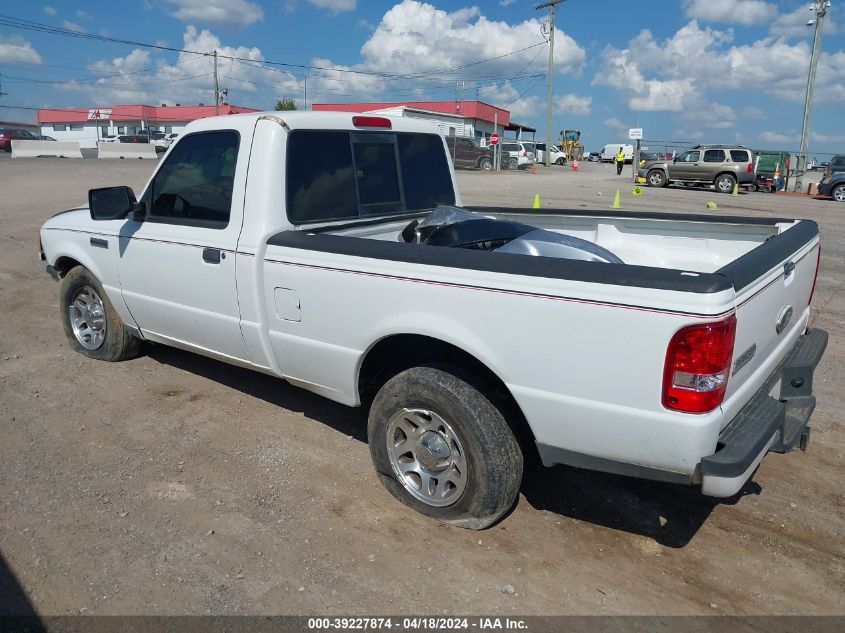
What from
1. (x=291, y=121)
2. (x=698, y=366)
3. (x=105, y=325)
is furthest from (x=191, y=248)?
(x=698, y=366)

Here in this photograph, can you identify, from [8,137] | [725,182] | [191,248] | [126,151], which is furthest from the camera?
[8,137]

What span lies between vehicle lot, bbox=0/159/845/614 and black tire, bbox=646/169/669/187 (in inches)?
1059

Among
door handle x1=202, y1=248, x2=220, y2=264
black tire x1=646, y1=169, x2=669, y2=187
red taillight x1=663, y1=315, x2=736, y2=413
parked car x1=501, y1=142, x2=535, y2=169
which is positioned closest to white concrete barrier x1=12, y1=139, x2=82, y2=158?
parked car x1=501, y1=142, x2=535, y2=169

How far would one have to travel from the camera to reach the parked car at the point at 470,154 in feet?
123

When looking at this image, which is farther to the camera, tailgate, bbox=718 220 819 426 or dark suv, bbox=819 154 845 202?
dark suv, bbox=819 154 845 202

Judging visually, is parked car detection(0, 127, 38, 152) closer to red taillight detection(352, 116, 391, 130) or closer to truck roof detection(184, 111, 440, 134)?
truck roof detection(184, 111, 440, 134)

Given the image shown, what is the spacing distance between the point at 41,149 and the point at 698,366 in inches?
1743

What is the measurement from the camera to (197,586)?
3004mm

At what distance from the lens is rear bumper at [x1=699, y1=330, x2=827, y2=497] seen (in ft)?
8.68

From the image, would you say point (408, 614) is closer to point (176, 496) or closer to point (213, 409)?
point (176, 496)

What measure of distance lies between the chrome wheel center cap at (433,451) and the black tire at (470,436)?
1.5 inches

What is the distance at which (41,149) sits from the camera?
128 feet

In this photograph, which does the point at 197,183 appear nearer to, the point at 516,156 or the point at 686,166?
the point at 686,166

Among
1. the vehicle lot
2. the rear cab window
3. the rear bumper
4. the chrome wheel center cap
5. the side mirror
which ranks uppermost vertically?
the rear cab window
